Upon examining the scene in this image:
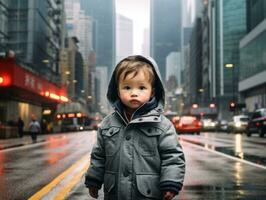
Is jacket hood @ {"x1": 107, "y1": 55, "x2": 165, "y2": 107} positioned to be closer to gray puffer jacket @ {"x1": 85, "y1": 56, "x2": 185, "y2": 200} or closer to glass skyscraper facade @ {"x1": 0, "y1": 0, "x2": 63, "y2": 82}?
gray puffer jacket @ {"x1": 85, "y1": 56, "x2": 185, "y2": 200}

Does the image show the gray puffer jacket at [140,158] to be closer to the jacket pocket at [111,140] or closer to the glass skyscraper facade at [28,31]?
the jacket pocket at [111,140]

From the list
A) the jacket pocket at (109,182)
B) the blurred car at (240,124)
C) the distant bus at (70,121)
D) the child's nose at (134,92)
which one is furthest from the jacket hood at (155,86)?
the distant bus at (70,121)

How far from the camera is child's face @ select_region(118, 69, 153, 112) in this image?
3.63 m

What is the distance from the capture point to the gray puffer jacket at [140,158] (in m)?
3.54

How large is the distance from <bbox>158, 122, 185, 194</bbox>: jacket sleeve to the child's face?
0.29 metres

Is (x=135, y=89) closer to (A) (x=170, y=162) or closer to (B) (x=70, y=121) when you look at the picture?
(A) (x=170, y=162)

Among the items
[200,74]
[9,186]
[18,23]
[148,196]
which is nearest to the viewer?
[148,196]

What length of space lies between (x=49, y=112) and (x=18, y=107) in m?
17.8

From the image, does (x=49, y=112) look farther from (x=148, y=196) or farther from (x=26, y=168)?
(x=148, y=196)

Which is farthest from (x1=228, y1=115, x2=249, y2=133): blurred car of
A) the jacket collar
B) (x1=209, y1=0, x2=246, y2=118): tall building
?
(x1=209, y1=0, x2=246, y2=118): tall building

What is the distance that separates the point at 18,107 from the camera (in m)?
55.7

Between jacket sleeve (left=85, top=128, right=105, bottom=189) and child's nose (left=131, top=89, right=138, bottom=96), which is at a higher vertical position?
child's nose (left=131, top=89, right=138, bottom=96)

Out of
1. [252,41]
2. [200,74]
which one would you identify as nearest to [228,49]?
[200,74]

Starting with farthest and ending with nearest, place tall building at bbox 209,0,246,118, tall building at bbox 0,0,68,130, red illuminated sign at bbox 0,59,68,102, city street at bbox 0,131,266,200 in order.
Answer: tall building at bbox 209,0,246,118
tall building at bbox 0,0,68,130
red illuminated sign at bbox 0,59,68,102
city street at bbox 0,131,266,200
